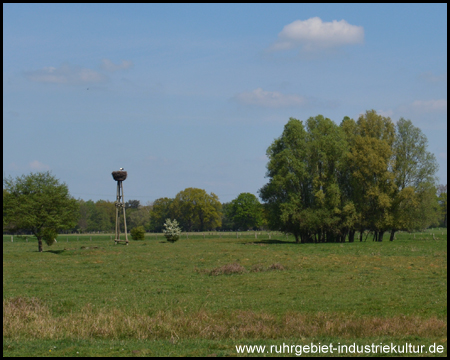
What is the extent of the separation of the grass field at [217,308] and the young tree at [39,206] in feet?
62.7

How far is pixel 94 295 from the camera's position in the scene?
22953 mm

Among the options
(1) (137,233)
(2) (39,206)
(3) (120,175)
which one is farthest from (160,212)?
(2) (39,206)


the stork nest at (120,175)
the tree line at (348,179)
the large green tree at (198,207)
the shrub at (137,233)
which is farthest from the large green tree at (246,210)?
the stork nest at (120,175)

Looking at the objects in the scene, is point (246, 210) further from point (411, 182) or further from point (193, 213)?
point (411, 182)

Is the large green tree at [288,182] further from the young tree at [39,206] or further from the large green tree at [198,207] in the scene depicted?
the large green tree at [198,207]

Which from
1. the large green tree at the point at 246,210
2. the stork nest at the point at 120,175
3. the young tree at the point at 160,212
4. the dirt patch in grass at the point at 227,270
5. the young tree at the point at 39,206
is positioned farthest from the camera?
the young tree at the point at 160,212

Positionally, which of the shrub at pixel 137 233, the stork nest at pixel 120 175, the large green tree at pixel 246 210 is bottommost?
the shrub at pixel 137 233

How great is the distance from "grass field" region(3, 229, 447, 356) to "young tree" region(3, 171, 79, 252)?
752 inches

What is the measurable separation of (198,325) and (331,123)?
187 ft

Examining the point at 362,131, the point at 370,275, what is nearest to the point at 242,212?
the point at 362,131

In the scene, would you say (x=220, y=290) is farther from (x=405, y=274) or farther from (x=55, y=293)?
(x=405, y=274)

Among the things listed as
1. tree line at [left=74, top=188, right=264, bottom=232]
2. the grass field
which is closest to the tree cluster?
the grass field

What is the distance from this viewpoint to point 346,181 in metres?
69.8

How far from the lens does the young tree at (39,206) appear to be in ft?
165
